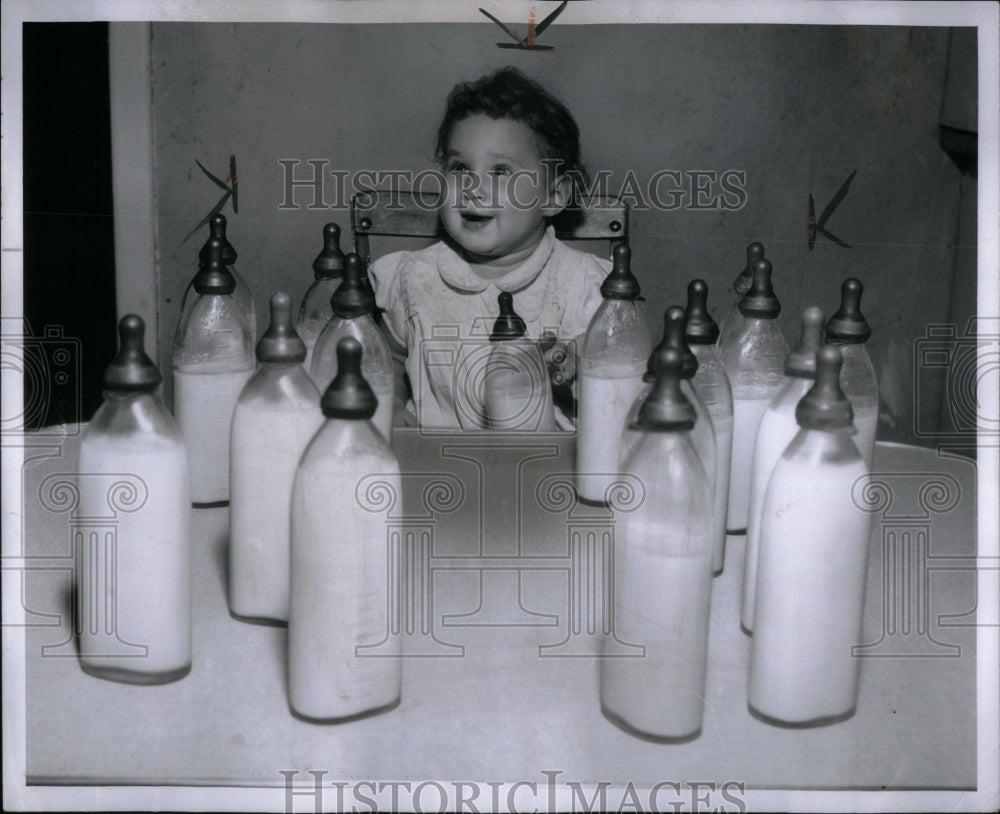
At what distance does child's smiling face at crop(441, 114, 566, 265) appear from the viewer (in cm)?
94

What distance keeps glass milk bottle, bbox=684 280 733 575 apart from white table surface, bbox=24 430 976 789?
49mm

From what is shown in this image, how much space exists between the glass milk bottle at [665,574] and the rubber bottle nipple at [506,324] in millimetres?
265

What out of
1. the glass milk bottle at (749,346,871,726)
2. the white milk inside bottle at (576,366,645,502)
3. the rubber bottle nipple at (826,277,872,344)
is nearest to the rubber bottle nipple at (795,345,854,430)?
the glass milk bottle at (749,346,871,726)

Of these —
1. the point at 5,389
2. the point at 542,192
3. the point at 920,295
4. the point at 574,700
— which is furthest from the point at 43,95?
the point at 920,295

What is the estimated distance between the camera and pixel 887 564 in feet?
2.81

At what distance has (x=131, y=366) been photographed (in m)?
0.71

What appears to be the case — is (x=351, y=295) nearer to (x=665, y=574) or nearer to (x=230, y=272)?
(x=230, y=272)

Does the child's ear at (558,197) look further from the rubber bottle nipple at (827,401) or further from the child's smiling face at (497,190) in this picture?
the rubber bottle nipple at (827,401)

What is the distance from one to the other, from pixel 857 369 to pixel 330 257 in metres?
0.43

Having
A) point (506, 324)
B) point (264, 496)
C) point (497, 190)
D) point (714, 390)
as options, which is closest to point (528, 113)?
point (497, 190)

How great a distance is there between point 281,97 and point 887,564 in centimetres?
62

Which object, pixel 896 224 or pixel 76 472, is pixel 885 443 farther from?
pixel 76 472

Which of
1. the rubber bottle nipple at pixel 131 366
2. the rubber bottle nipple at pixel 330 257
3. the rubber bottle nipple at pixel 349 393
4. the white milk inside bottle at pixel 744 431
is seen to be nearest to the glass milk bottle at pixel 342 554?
the rubber bottle nipple at pixel 349 393

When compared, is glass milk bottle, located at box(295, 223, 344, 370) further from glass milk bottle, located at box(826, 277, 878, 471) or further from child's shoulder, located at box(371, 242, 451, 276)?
glass milk bottle, located at box(826, 277, 878, 471)
